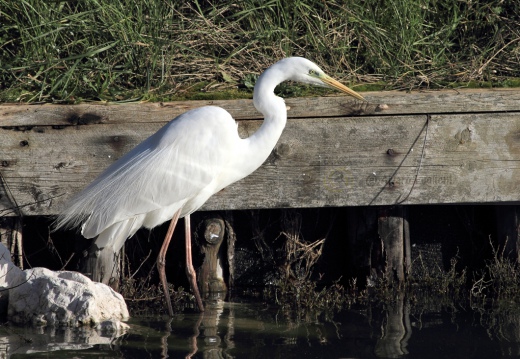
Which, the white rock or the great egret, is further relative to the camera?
the great egret

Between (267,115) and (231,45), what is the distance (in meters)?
1.47

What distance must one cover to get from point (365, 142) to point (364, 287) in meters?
0.93

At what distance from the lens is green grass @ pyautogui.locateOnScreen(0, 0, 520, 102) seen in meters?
4.92

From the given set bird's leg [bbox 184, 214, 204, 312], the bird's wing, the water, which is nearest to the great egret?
the bird's wing

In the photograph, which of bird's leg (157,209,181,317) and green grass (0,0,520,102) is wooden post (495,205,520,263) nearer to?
green grass (0,0,520,102)

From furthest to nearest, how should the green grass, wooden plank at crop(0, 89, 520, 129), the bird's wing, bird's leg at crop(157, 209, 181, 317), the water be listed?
the green grass → wooden plank at crop(0, 89, 520, 129) → bird's leg at crop(157, 209, 181, 317) → the bird's wing → the water

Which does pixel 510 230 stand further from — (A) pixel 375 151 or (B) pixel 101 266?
(B) pixel 101 266

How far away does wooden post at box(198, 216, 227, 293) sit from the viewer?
4.71 metres

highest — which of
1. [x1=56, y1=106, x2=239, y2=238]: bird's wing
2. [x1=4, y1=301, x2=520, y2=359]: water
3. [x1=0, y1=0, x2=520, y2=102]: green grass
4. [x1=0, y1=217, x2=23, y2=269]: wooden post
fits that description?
[x1=0, y1=0, x2=520, y2=102]: green grass

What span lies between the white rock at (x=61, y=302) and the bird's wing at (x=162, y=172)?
0.32m

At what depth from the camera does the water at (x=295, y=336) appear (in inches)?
135

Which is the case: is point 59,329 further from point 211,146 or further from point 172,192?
point 211,146

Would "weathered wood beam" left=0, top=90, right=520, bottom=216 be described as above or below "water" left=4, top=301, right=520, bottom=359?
above

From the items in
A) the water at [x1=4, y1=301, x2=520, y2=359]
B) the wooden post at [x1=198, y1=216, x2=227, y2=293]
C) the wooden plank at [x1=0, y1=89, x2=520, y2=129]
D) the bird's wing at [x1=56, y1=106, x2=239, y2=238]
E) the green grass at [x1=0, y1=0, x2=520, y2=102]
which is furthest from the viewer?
the green grass at [x1=0, y1=0, x2=520, y2=102]
